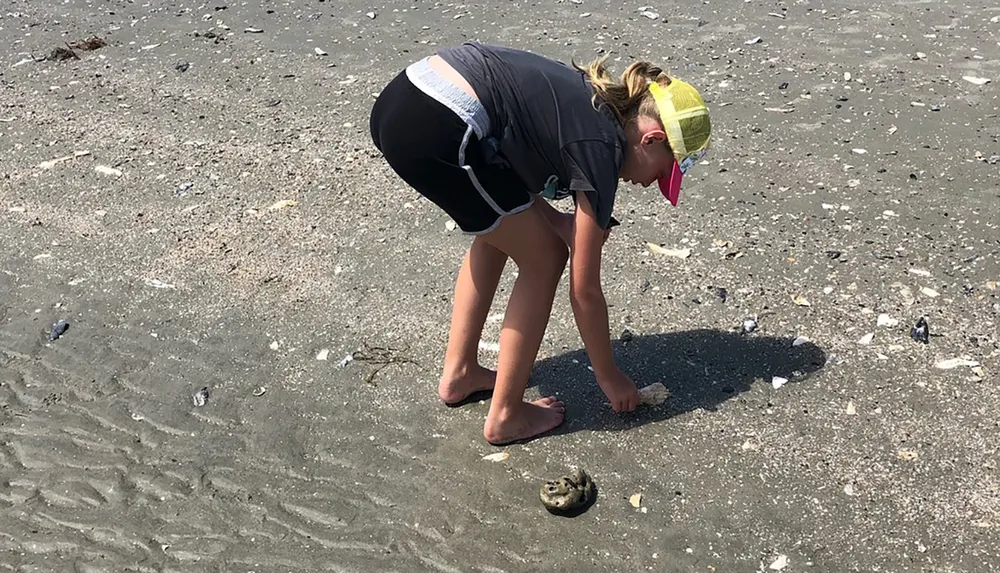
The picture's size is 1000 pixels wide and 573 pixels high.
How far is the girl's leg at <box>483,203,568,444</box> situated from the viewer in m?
3.22

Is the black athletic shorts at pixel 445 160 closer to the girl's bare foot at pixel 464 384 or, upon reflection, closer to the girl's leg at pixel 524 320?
the girl's leg at pixel 524 320

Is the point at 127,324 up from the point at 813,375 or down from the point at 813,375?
down

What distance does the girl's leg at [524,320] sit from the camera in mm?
3217

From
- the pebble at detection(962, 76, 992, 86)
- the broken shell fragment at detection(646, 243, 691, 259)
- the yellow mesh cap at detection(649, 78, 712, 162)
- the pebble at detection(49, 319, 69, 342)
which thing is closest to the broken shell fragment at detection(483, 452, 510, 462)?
the yellow mesh cap at detection(649, 78, 712, 162)

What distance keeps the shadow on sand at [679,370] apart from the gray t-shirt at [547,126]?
0.98 m

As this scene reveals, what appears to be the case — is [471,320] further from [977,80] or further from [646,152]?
[977,80]

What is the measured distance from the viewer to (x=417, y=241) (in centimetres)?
510

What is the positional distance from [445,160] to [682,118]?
75 centimetres

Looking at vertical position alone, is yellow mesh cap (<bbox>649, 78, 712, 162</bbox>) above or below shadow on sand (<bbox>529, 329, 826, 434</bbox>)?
above

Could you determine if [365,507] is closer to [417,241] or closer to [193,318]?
[193,318]

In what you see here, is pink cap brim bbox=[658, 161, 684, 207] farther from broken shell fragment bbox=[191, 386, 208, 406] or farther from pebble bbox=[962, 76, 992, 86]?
pebble bbox=[962, 76, 992, 86]

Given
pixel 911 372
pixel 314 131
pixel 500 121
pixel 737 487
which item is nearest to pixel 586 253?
pixel 500 121

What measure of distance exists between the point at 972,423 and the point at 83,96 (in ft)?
21.5

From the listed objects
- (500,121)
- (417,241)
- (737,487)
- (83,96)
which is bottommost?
(83,96)
